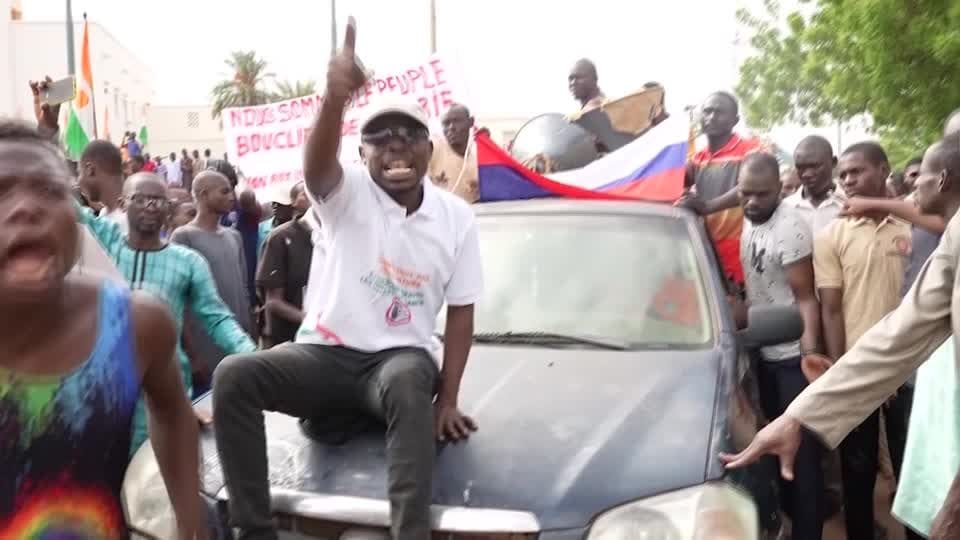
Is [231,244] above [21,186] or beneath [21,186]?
beneath

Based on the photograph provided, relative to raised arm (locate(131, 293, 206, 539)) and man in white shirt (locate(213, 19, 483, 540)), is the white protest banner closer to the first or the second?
man in white shirt (locate(213, 19, 483, 540))

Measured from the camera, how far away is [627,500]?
2.83m

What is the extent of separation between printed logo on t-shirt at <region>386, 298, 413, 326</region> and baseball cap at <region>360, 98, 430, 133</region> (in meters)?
0.56

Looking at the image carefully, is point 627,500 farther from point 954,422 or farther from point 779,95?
point 779,95

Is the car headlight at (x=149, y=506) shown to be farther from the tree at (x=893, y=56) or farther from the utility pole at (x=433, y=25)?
the utility pole at (x=433, y=25)

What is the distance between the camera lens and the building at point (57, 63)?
44875mm

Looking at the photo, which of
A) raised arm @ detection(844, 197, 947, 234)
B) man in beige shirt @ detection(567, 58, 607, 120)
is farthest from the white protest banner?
raised arm @ detection(844, 197, 947, 234)

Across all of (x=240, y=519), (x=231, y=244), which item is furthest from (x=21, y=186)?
(x=231, y=244)

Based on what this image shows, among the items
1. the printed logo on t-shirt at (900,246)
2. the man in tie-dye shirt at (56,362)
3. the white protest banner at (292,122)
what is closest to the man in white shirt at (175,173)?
the white protest banner at (292,122)

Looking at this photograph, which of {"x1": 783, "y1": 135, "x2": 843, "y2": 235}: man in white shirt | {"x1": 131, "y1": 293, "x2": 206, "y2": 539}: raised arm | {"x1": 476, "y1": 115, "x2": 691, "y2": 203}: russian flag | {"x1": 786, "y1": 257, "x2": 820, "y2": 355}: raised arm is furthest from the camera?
{"x1": 783, "y1": 135, "x2": 843, "y2": 235}: man in white shirt

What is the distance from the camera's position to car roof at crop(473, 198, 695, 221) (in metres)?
4.48

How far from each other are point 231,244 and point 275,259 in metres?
0.38

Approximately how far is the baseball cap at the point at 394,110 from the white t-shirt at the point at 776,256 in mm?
2281

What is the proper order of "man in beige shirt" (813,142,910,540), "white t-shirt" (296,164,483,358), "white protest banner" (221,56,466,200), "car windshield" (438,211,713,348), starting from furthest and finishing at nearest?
"white protest banner" (221,56,466,200) < "man in beige shirt" (813,142,910,540) < "car windshield" (438,211,713,348) < "white t-shirt" (296,164,483,358)
